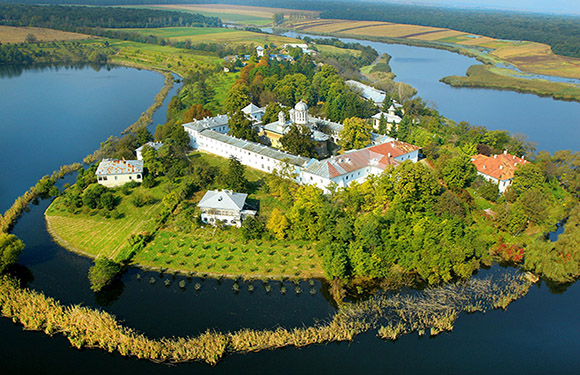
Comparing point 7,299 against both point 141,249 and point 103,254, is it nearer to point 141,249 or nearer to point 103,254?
point 103,254

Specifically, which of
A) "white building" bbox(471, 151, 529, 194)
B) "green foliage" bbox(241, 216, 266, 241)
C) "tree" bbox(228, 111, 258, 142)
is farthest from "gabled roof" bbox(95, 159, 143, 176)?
"white building" bbox(471, 151, 529, 194)

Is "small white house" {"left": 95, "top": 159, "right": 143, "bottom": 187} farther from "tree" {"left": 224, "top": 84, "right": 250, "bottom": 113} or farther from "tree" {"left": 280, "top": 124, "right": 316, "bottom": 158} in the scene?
"tree" {"left": 224, "top": 84, "right": 250, "bottom": 113}

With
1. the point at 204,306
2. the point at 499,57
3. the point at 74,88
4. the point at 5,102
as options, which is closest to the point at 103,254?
the point at 204,306

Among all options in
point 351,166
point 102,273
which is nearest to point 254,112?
point 351,166

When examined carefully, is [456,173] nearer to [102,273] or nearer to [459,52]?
[102,273]

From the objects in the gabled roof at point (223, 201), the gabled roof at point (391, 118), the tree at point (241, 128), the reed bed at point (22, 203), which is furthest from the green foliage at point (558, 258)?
the reed bed at point (22, 203)
